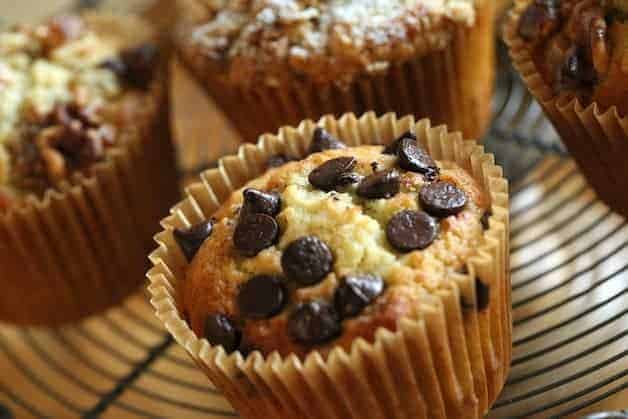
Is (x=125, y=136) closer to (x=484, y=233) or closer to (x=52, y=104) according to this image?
(x=52, y=104)

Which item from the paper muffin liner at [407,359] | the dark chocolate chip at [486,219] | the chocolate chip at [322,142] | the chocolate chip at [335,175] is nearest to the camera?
the paper muffin liner at [407,359]

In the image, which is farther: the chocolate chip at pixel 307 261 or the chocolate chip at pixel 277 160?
the chocolate chip at pixel 277 160

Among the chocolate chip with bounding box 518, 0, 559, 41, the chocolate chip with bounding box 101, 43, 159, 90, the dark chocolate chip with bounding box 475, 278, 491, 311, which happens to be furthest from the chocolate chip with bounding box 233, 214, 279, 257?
the chocolate chip with bounding box 101, 43, 159, 90

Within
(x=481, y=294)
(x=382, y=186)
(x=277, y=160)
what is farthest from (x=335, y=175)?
(x=481, y=294)

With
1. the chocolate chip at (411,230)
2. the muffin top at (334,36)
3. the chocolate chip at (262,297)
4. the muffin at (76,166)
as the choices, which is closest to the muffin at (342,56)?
the muffin top at (334,36)

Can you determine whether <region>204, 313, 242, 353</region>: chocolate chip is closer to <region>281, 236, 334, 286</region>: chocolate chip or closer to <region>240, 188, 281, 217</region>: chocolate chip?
<region>281, 236, 334, 286</region>: chocolate chip

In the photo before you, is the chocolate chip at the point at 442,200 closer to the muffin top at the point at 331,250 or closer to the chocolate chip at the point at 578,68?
the muffin top at the point at 331,250

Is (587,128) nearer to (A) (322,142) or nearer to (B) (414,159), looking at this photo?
(B) (414,159)
